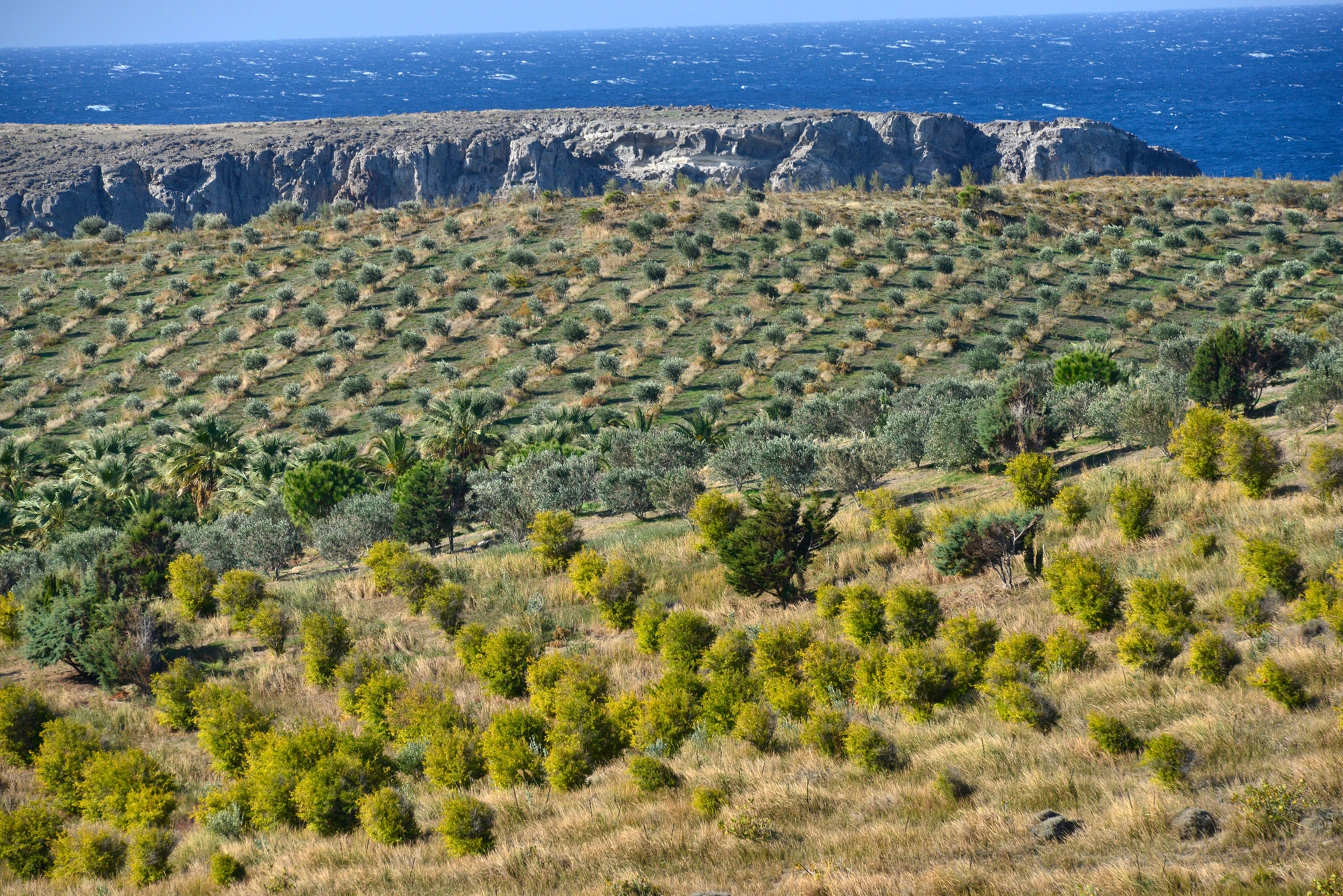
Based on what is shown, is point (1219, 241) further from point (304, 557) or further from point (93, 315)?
point (93, 315)

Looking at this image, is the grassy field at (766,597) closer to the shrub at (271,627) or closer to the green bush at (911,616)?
the shrub at (271,627)

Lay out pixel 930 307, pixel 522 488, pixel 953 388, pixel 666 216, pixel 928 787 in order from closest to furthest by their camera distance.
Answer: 1. pixel 928 787
2. pixel 522 488
3. pixel 953 388
4. pixel 930 307
5. pixel 666 216

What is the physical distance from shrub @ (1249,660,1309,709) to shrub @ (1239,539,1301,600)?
269 cm

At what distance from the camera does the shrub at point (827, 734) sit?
10.6 metres

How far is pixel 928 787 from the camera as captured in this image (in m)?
9.27

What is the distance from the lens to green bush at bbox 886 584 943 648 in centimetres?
1353

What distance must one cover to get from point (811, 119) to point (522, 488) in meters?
96.2

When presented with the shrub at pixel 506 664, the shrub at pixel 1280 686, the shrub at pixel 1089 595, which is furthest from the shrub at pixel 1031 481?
the shrub at pixel 506 664

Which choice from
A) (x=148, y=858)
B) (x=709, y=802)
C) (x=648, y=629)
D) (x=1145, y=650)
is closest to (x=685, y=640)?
(x=648, y=629)

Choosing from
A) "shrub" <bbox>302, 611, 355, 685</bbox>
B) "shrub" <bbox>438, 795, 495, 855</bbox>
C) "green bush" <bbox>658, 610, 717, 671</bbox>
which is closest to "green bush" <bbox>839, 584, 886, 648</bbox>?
"green bush" <bbox>658, 610, 717, 671</bbox>

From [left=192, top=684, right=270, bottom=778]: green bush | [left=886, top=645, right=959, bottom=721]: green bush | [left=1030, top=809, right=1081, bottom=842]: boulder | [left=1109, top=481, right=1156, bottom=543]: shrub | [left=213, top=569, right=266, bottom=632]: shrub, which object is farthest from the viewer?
[left=213, top=569, right=266, bottom=632]: shrub

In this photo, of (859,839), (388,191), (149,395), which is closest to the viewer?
(859,839)

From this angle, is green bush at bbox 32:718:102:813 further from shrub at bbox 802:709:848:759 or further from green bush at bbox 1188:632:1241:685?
green bush at bbox 1188:632:1241:685

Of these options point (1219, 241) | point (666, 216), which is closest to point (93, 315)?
point (666, 216)
